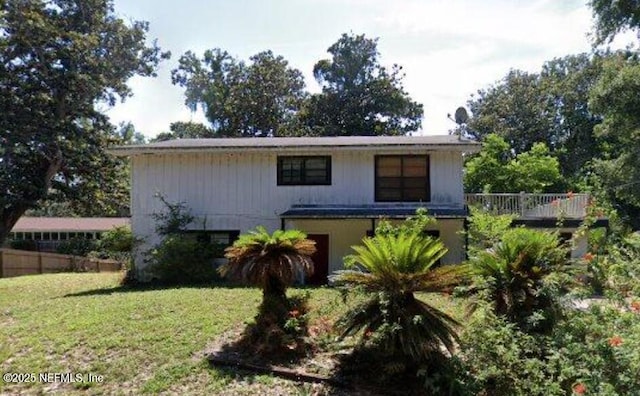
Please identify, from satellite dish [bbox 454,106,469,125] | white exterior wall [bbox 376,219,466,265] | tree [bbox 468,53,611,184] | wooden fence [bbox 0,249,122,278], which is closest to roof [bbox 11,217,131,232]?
wooden fence [bbox 0,249,122,278]

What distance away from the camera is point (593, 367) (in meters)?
5.54

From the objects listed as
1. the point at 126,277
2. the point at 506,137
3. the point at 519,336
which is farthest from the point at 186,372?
the point at 506,137

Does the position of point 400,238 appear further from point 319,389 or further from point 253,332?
point 253,332

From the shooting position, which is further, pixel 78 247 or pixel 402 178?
pixel 78 247

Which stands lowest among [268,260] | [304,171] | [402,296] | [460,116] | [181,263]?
[181,263]

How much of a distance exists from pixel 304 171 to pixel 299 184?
0.51 m

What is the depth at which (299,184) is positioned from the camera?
1895 cm

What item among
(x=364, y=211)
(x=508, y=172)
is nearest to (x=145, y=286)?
(x=364, y=211)

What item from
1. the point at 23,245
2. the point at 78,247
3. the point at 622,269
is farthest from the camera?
the point at 23,245

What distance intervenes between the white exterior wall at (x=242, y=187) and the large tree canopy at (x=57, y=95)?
1192 centimetres

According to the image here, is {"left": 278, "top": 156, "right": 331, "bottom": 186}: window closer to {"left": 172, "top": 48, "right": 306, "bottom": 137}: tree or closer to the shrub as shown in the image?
the shrub

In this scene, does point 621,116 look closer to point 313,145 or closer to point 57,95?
point 313,145

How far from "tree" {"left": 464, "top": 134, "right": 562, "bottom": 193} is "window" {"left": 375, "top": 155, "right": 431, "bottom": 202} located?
12514mm

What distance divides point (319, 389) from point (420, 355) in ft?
4.61
